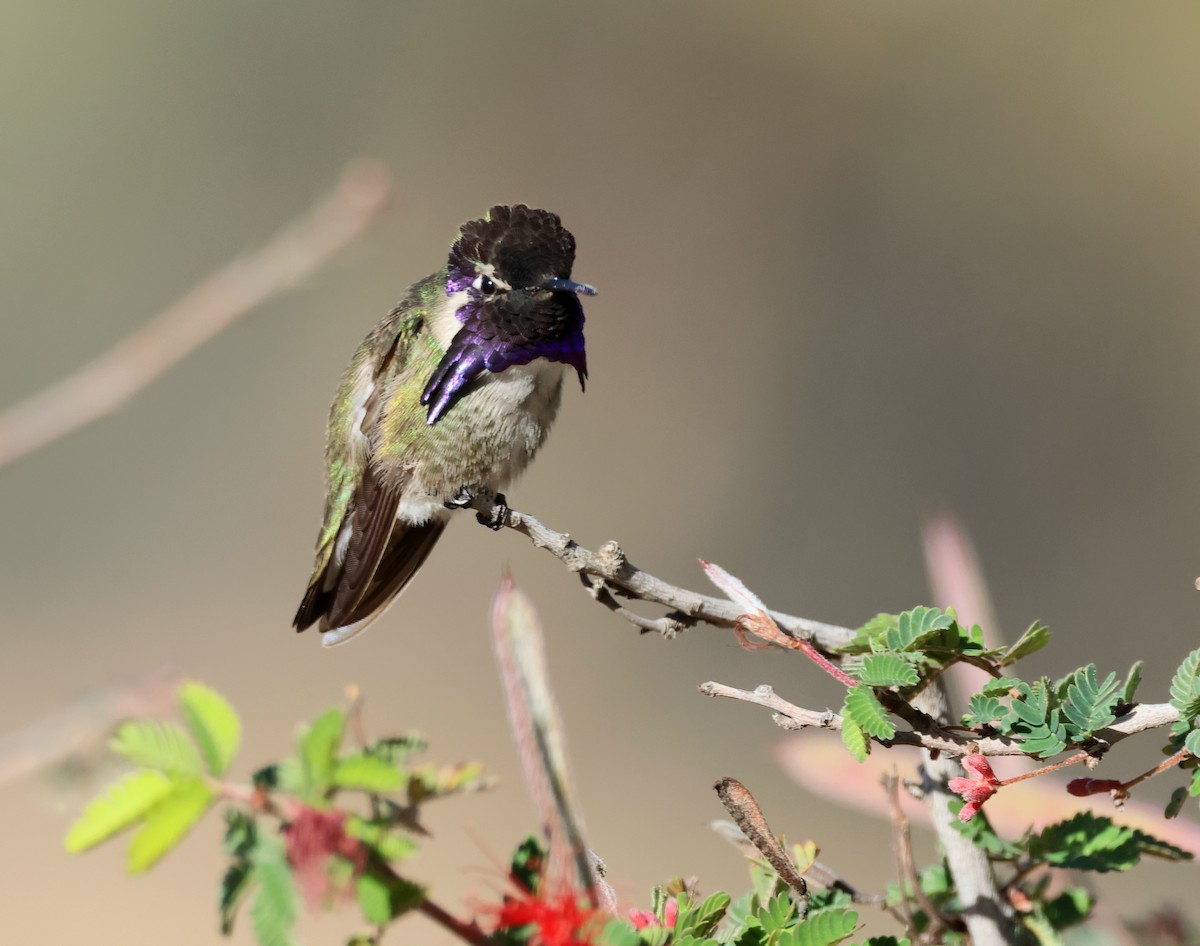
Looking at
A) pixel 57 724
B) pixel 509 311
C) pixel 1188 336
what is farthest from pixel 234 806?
pixel 1188 336

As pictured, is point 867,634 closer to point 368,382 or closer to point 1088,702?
point 1088,702

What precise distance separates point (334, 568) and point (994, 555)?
3.74m

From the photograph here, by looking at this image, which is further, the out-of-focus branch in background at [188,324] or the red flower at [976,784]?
the out-of-focus branch in background at [188,324]

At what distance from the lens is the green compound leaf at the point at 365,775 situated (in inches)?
17.7

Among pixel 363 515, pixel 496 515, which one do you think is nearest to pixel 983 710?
pixel 496 515

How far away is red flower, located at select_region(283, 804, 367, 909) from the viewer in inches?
17.0

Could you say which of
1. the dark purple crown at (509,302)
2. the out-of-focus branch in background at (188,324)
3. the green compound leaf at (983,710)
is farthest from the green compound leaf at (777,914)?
the dark purple crown at (509,302)

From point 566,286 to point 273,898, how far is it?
828 millimetres

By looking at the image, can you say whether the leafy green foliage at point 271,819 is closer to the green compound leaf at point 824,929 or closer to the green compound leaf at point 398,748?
the green compound leaf at point 398,748

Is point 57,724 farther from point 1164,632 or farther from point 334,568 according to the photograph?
point 1164,632

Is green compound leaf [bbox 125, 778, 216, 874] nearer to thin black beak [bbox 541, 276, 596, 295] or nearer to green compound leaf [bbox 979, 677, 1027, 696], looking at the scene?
green compound leaf [bbox 979, 677, 1027, 696]

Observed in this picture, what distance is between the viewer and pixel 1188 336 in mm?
5227

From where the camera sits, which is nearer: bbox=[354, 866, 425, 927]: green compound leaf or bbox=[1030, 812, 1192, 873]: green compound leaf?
bbox=[354, 866, 425, 927]: green compound leaf

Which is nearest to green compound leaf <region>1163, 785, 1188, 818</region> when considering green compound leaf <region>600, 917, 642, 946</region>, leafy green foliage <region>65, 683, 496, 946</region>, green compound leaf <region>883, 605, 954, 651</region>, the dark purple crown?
green compound leaf <region>883, 605, 954, 651</region>
